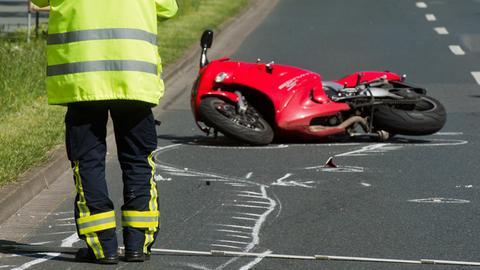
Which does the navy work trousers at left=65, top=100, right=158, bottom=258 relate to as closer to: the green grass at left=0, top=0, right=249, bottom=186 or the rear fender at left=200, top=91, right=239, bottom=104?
the green grass at left=0, top=0, right=249, bottom=186

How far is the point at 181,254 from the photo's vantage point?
7.49 meters

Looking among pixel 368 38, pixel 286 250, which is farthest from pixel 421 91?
pixel 368 38

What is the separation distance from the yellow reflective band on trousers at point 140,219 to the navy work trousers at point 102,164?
16 millimetres

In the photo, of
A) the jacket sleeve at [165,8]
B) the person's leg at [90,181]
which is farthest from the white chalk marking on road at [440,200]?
the person's leg at [90,181]

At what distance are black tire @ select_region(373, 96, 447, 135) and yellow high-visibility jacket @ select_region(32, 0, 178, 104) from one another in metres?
5.00

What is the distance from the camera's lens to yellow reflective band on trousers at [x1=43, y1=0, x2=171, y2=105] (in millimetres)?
7051

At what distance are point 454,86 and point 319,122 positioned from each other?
5.10 m

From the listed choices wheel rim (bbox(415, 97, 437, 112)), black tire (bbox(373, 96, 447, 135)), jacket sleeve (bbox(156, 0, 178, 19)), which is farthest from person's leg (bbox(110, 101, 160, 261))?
wheel rim (bbox(415, 97, 437, 112))

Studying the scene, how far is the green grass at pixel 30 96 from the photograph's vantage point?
33.9 ft

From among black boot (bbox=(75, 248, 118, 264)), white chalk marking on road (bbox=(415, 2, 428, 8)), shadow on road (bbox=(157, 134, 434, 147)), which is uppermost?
black boot (bbox=(75, 248, 118, 264))

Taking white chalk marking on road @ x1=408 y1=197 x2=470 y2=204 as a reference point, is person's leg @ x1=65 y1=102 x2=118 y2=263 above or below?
above

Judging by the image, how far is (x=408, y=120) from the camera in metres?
11.8

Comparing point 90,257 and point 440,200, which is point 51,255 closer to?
point 90,257

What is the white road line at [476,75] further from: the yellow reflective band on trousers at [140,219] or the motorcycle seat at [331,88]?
the yellow reflective band on trousers at [140,219]
